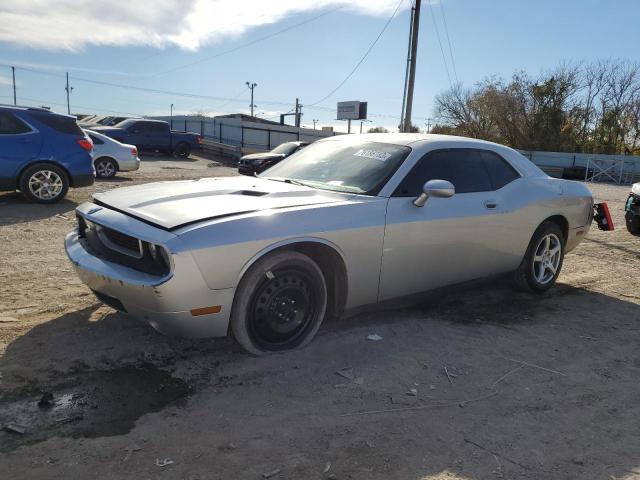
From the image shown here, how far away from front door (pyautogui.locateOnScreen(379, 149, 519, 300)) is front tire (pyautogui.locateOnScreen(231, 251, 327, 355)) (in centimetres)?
60

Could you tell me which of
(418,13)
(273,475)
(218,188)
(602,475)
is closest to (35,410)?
(273,475)

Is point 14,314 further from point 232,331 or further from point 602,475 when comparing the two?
point 602,475

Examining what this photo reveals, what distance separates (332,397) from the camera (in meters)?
3.11

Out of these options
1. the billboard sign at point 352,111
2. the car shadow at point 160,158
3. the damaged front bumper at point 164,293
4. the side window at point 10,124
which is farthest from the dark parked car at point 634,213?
the billboard sign at point 352,111

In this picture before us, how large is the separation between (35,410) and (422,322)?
2886 mm

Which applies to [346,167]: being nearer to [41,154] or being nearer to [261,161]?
[41,154]

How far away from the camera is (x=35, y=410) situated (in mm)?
2793

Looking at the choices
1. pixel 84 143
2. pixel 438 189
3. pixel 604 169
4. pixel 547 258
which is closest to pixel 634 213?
pixel 547 258

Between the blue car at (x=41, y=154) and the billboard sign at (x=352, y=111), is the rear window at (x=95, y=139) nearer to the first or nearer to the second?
the blue car at (x=41, y=154)

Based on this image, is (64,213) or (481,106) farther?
(481,106)

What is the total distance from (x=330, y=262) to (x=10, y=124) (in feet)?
24.2

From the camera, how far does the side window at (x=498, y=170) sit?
16.0 feet

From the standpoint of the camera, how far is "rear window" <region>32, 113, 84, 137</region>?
8.94 meters

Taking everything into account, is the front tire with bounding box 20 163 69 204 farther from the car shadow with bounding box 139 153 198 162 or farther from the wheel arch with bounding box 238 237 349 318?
the car shadow with bounding box 139 153 198 162
